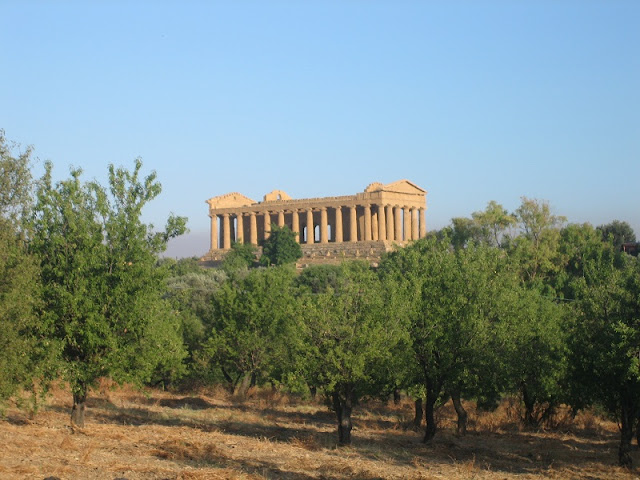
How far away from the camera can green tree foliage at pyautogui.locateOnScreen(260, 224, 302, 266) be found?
86.1m

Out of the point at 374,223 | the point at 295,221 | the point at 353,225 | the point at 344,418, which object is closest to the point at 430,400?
the point at 344,418

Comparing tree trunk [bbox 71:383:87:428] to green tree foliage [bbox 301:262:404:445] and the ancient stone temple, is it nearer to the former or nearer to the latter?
green tree foliage [bbox 301:262:404:445]

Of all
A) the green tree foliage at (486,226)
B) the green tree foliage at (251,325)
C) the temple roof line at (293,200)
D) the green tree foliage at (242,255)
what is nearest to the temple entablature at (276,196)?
the temple roof line at (293,200)

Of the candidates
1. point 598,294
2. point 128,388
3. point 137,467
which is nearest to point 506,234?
point 128,388

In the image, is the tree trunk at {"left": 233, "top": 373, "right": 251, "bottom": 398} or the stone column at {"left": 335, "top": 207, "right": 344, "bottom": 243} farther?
the stone column at {"left": 335, "top": 207, "right": 344, "bottom": 243}

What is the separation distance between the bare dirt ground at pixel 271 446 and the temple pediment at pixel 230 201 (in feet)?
238

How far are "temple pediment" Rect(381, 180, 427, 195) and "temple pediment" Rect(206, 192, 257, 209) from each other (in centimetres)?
2046

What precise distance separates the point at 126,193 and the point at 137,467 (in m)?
8.53

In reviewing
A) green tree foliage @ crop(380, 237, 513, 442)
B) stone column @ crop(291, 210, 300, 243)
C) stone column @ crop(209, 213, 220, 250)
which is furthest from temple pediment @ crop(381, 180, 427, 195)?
green tree foliage @ crop(380, 237, 513, 442)

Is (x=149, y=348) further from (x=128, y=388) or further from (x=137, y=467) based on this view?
(x=128, y=388)

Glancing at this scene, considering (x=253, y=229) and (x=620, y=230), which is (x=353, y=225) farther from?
(x=620, y=230)

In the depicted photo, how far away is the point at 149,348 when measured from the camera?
24094 millimetres

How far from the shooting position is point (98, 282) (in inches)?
923

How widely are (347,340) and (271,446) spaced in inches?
144
